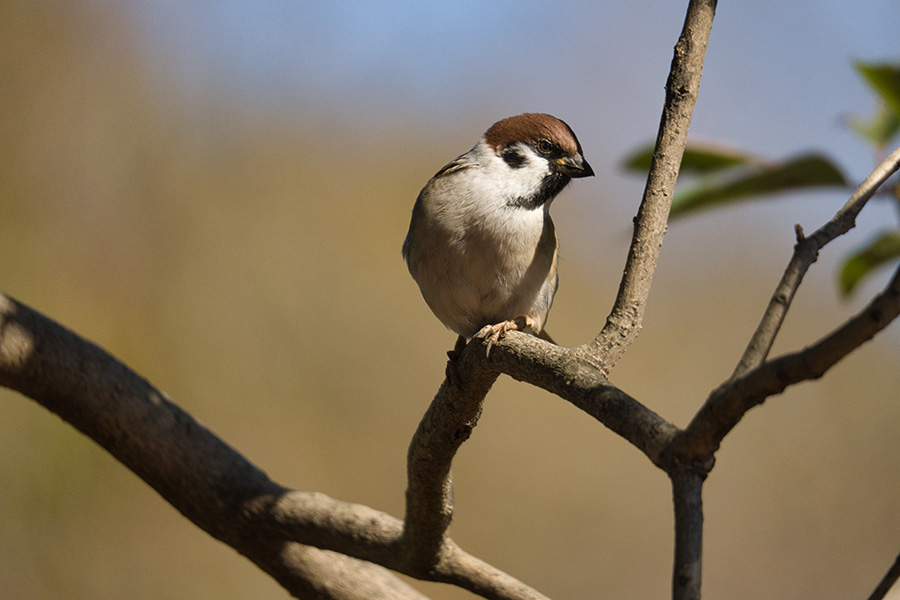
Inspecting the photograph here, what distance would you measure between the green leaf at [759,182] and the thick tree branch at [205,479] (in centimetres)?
121

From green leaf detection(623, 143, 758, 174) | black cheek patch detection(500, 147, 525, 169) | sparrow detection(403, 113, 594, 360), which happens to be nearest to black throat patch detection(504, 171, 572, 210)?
sparrow detection(403, 113, 594, 360)

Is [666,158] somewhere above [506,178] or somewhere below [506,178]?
below

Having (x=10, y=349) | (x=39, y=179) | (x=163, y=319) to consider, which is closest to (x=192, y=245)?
(x=163, y=319)

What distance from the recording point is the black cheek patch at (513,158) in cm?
278

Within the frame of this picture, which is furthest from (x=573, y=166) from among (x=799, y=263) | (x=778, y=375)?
(x=778, y=375)

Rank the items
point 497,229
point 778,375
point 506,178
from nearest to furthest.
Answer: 1. point 778,375
2. point 497,229
3. point 506,178

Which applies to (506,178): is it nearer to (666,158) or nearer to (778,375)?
(666,158)

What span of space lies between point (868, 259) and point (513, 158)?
118cm

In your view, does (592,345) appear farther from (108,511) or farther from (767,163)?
(108,511)

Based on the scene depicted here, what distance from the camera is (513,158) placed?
280 cm

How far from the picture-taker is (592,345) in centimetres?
→ 154

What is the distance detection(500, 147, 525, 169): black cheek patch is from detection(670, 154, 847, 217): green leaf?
0.61 meters

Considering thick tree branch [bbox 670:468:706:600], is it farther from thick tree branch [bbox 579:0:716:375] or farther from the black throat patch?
the black throat patch

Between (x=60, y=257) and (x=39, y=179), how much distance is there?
685mm
